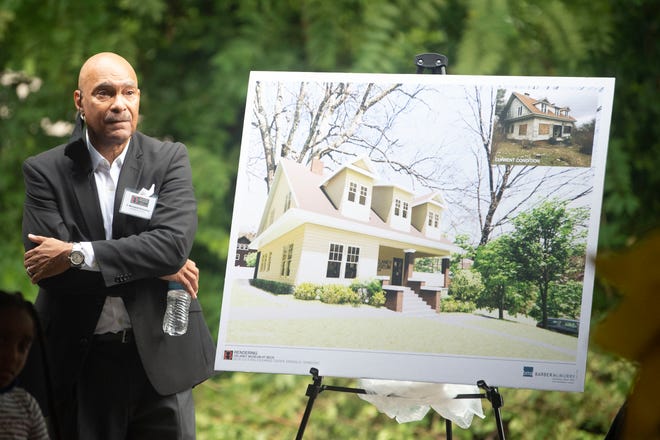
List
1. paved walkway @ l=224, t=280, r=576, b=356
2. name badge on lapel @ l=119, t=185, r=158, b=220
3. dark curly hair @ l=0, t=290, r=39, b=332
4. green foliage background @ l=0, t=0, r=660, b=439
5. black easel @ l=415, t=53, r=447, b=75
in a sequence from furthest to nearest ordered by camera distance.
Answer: green foliage background @ l=0, t=0, r=660, b=439 < black easel @ l=415, t=53, r=447, b=75 < paved walkway @ l=224, t=280, r=576, b=356 < name badge on lapel @ l=119, t=185, r=158, b=220 < dark curly hair @ l=0, t=290, r=39, b=332

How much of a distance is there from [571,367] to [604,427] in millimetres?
2401

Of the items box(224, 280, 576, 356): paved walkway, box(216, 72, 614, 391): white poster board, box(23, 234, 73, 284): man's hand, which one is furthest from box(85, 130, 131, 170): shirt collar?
box(224, 280, 576, 356): paved walkway

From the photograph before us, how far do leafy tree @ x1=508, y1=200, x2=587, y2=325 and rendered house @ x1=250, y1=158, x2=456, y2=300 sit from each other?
0.20 meters

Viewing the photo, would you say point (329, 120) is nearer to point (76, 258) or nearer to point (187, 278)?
point (187, 278)

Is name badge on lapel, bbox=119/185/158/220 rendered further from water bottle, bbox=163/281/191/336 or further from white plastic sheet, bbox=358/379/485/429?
white plastic sheet, bbox=358/379/485/429

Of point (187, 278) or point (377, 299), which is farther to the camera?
point (377, 299)

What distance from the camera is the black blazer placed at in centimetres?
197

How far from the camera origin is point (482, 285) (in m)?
2.33

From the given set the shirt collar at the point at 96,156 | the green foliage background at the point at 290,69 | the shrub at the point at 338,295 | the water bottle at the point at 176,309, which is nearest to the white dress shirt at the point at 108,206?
the shirt collar at the point at 96,156

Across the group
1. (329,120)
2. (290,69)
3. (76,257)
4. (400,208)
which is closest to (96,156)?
(76,257)

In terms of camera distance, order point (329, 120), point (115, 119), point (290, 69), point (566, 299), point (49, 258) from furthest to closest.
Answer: point (290, 69) < point (329, 120) < point (566, 299) < point (115, 119) < point (49, 258)

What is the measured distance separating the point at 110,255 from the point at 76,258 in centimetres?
8

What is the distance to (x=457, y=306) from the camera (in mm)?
2346

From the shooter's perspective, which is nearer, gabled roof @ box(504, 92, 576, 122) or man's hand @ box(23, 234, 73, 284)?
man's hand @ box(23, 234, 73, 284)
